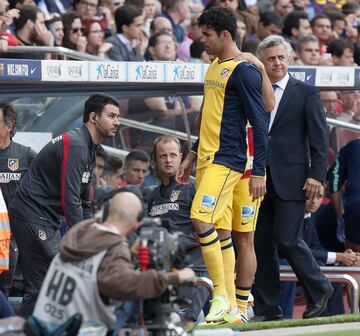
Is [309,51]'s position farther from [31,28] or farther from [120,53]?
[31,28]

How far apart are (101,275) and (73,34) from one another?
733 cm

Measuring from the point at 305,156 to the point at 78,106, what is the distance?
222 cm

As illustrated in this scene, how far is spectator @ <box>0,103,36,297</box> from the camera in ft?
37.5

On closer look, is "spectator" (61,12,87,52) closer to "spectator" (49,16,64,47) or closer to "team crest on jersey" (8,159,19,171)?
"spectator" (49,16,64,47)

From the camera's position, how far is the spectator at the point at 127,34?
15203 millimetres

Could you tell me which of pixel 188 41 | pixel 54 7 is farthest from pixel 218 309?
pixel 188 41

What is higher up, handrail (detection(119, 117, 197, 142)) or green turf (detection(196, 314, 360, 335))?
handrail (detection(119, 117, 197, 142))

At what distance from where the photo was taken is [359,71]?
43.5 ft

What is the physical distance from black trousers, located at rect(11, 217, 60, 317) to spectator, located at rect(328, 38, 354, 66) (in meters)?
6.88

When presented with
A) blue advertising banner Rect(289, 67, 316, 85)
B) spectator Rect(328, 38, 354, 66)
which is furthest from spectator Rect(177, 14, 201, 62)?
blue advertising banner Rect(289, 67, 316, 85)

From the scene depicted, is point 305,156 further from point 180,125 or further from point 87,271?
point 87,271

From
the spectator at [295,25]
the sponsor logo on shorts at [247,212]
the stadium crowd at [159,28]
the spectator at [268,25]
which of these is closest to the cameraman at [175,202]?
the sponsor logo on shorts at [247,212]

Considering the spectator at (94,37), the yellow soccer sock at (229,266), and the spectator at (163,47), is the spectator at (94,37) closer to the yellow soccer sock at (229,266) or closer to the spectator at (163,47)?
the spectator at (163,47)

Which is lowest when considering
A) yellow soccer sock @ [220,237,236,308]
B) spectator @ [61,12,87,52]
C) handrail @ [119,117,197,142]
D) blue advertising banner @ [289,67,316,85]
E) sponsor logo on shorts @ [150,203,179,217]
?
yellow soccer sock @ [220,237,236,308]
